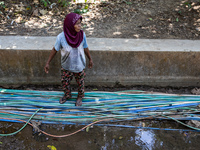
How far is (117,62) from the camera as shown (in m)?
3.61

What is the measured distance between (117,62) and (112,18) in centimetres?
169

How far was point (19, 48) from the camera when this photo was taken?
3436 mm

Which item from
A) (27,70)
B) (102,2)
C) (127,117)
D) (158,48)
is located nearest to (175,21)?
(158,48)

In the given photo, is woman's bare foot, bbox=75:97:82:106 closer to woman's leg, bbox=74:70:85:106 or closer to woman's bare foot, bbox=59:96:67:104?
woman's leg, bbox=74:70:85:106

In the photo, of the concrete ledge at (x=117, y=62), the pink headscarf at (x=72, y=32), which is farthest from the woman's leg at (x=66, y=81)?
the concrete ledge at (x=117, y=62)

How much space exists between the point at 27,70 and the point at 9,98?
597 mm

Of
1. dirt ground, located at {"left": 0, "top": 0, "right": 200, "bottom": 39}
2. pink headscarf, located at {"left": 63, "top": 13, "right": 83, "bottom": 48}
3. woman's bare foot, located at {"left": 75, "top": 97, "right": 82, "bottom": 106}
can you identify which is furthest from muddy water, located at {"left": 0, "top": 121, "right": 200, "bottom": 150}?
dirt ground, located at {"left": 0, "top": 0, "right": 200, "bottom": 39}

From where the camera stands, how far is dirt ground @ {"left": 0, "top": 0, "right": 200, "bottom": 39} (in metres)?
4.34

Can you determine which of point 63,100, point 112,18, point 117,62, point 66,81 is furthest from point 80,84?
point 112,18

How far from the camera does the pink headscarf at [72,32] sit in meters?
2.49

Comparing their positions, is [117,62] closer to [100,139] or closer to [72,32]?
[72,32]

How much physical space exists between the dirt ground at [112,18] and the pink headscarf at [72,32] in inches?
63.8

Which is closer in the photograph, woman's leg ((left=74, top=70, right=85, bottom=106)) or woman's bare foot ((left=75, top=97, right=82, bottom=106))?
woman's leg ((left=74, top=70, right=85, bottom=106))

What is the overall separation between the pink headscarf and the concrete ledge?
0.82 m
